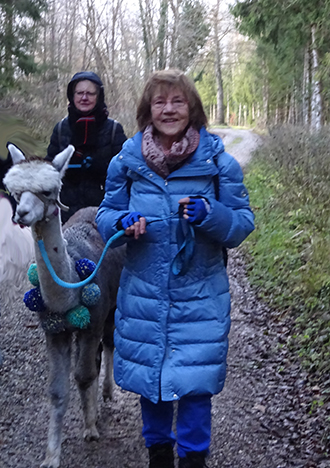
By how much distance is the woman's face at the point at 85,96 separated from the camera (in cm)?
427

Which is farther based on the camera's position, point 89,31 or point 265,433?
point 89,31

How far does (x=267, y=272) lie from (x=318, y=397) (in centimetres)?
347

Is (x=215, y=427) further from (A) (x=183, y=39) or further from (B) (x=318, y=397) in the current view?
(A) (x=183, y=39)

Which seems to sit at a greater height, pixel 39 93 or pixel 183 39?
pixel 183 39

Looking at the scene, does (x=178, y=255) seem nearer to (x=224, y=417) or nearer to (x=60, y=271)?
(x=60, y=271)

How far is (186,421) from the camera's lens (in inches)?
110

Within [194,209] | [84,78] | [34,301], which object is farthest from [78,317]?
[84,78]

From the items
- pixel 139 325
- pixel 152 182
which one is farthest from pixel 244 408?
pixel 152 182

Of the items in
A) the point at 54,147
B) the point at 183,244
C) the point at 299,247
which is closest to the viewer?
the point at 183,244

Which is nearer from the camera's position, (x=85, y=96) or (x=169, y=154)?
(x=169, y=154)

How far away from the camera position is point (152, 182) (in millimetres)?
2732

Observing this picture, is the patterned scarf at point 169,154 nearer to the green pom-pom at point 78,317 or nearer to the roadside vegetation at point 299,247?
the green pom-pom at point 78,317

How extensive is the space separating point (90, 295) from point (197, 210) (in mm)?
1176

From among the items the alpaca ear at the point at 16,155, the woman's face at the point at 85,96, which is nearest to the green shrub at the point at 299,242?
the woman's face at the point at 85,96
